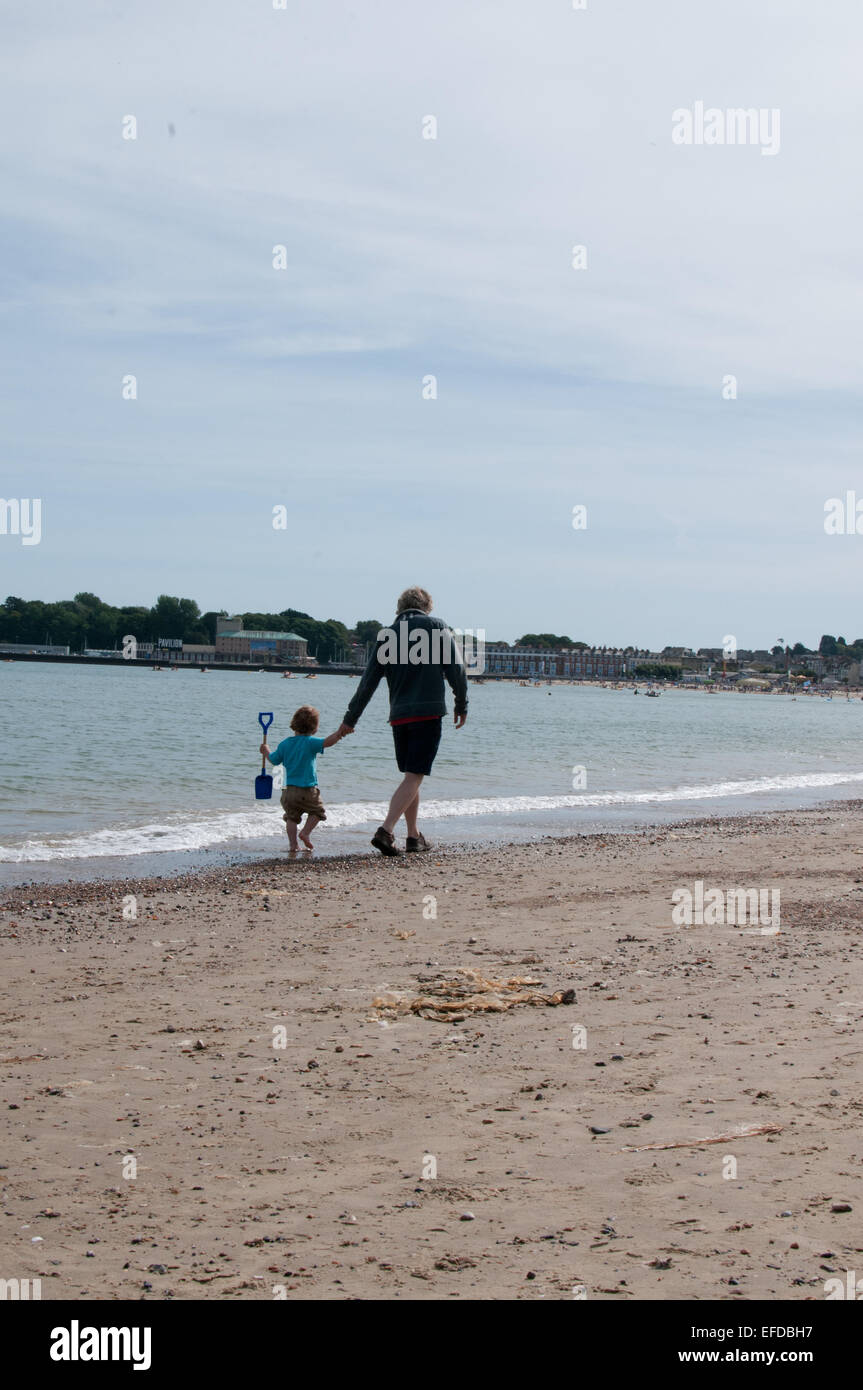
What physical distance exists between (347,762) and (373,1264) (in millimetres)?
22525

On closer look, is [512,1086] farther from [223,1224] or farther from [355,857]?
[355,857]

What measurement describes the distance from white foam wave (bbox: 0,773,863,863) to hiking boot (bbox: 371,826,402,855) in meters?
2.31

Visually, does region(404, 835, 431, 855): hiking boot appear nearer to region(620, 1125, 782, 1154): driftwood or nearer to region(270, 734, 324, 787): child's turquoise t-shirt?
region(270, 734, 324, 787): child's turquoise t-shirt

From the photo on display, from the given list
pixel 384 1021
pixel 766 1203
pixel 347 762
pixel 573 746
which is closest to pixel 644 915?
pixel 384 1021

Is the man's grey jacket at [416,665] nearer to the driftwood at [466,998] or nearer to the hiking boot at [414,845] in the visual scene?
the hiking boot at [414,845]

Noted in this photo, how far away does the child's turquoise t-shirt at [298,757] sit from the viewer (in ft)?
38.3

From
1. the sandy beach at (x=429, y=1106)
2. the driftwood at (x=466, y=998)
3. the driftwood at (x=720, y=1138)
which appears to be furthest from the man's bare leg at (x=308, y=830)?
the driftwood at (x=720, y=1138)

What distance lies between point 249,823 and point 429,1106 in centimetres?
1071

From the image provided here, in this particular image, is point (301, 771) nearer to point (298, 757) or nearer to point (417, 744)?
point (298, 757)

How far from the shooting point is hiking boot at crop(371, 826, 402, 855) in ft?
37.3

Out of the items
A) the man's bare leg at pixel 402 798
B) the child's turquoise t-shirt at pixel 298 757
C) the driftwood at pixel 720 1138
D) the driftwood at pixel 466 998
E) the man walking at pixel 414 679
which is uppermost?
the man walking at pixel 414 679

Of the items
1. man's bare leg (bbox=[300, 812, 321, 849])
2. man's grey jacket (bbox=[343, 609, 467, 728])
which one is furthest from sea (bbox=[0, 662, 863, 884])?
man's grey jacket (bbox=[343, 609, 467, 728])
